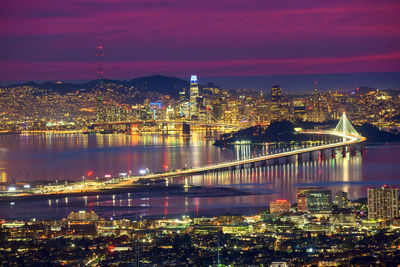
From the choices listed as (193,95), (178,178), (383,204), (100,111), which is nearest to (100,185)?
(178,178)

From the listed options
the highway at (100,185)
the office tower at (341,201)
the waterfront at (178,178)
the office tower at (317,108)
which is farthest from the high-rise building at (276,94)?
A: the office tower at (341,201)

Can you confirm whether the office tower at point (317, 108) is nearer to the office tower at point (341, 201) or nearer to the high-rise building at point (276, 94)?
the high-rise building at point (276, 94)

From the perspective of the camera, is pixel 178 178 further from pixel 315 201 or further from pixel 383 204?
pixel 383 204

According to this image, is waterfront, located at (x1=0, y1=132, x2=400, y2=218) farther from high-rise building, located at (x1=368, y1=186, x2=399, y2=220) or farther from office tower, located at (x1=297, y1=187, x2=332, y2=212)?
high-rise building, located at (x1=368, y1=186, x2=399, y2=220)

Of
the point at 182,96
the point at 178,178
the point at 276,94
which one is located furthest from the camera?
the point at 182,96

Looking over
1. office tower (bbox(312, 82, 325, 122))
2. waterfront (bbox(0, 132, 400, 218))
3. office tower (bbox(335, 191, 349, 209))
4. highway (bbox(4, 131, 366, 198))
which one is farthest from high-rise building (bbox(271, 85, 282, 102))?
office tower (bbox(335, 191, 349, 209))

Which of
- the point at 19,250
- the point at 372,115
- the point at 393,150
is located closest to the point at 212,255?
the point at 19,250
